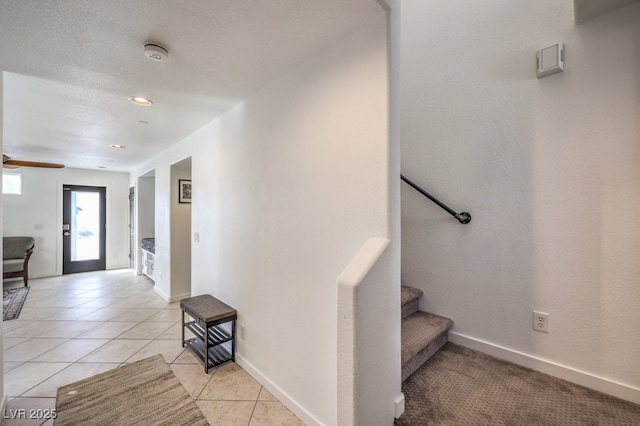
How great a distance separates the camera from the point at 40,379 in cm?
218

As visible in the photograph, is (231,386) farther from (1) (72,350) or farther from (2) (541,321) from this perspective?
(2) (541,321)

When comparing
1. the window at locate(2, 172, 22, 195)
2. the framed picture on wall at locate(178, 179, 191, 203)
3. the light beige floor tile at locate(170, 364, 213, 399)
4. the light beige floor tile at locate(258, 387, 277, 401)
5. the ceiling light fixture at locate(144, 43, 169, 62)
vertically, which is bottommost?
the light beige floor tile at locate(170, 364, 213, 399)

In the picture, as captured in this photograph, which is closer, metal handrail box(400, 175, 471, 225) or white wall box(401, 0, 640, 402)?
white wall box(401, 0, 640, 402)

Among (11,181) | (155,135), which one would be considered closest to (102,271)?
(11,181)

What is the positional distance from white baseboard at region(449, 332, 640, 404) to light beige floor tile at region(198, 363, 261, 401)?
5.42 ft

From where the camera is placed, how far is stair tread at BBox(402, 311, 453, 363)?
70.4 inches

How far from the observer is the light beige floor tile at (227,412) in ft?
5.69

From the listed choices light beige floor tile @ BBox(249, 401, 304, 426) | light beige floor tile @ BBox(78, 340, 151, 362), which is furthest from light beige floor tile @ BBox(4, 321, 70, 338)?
light beige floor tile @ BBox(249, 401, 304, 426)

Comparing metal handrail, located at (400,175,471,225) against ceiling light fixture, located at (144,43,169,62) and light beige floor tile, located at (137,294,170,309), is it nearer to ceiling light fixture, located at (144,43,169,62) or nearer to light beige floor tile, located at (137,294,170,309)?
ceiling light fixture, located at (144,43,169,62)

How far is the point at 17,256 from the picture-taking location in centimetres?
505

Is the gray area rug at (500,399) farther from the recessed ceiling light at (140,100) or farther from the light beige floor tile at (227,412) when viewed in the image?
the recessed ceiling light at (140,100)

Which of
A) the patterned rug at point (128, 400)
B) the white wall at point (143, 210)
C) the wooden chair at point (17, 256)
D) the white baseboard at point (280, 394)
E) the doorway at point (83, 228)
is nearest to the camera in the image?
the white baseboard at point (280, 394)

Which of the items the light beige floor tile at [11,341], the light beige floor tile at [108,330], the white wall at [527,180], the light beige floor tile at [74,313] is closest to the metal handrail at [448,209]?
the white wall at [527,180]

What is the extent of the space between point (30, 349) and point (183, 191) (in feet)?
7.83
